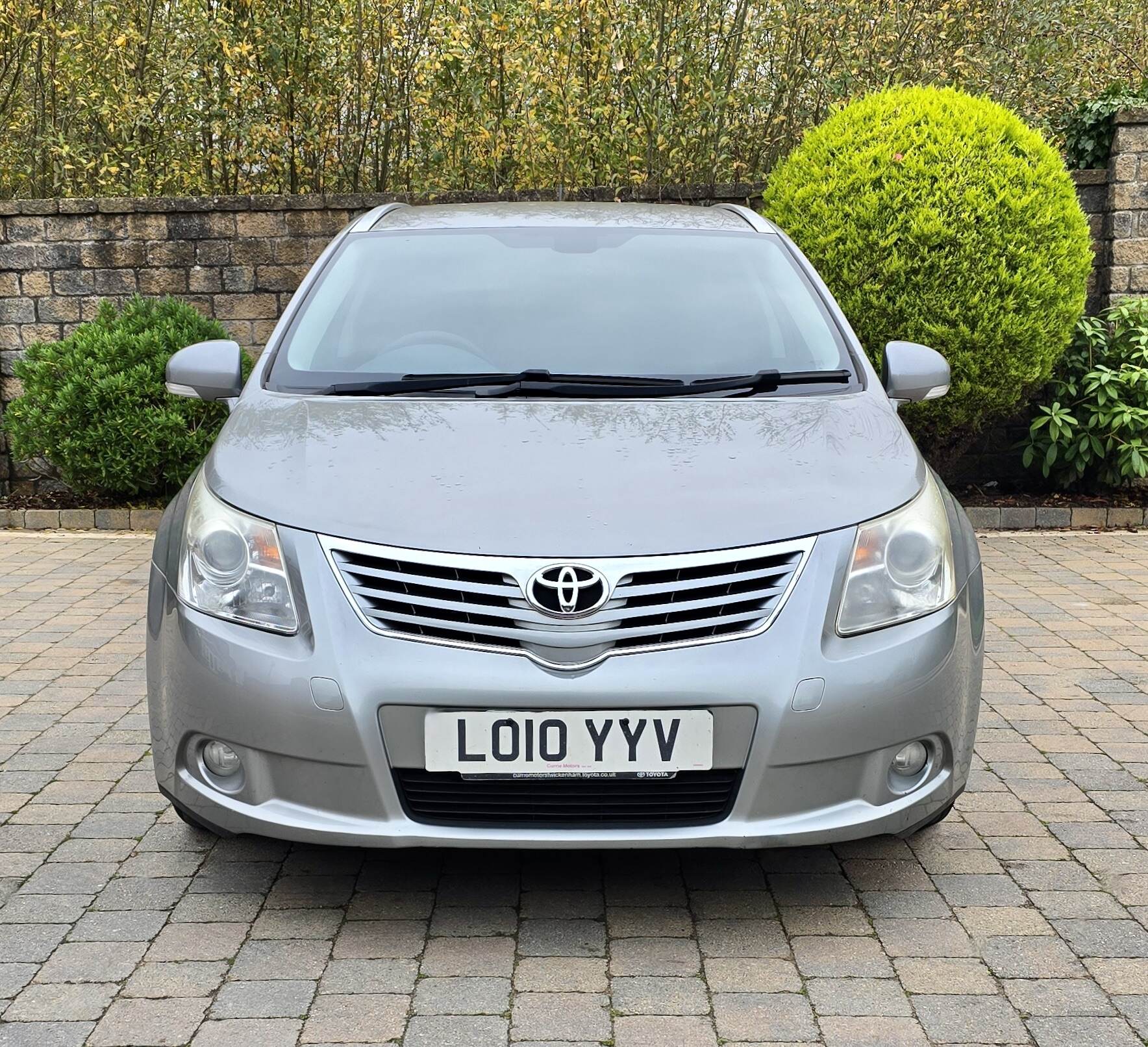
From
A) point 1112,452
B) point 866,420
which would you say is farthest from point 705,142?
point 866,420

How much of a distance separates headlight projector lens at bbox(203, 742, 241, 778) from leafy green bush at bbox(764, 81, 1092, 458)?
19.0 feet

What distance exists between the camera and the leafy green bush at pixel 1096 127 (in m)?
9.02

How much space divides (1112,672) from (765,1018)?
10.4 ft

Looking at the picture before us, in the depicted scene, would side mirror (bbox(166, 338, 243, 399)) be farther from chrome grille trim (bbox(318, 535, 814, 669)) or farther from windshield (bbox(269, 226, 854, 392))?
chrome grille trim (bbox(318, 535, 814, 669))

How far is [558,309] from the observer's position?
4176 millimetres

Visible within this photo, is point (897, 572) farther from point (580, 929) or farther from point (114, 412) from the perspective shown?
point (114, 412)

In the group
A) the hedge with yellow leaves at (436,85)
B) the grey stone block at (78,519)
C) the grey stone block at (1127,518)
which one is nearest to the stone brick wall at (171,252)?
the hedge with yellow leaves at (436,85)

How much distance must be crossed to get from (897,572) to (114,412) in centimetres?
629

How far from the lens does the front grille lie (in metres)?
2.93

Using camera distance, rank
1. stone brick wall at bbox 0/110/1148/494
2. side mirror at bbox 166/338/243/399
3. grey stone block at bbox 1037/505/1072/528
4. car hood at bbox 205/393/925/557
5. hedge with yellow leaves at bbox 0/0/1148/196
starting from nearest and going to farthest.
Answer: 1. car hood at bbox 205/393/925/557
2. side mirror at bbox 166/338/243/399
3. grey stone block at bbox 1037/505/1072/528
4. stone brick wall at bbox 0/110/1148/494
5. hedge with yellow leaves at bbox 0/0/1148/196

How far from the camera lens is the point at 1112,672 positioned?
5.42m

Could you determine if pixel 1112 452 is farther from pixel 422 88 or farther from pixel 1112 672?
pixel 422 88

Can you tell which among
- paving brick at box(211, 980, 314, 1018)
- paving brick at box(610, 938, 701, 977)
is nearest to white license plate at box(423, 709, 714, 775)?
paving brick at box(610, 938, 701, 977)

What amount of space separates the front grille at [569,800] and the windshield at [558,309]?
53.0 inches
